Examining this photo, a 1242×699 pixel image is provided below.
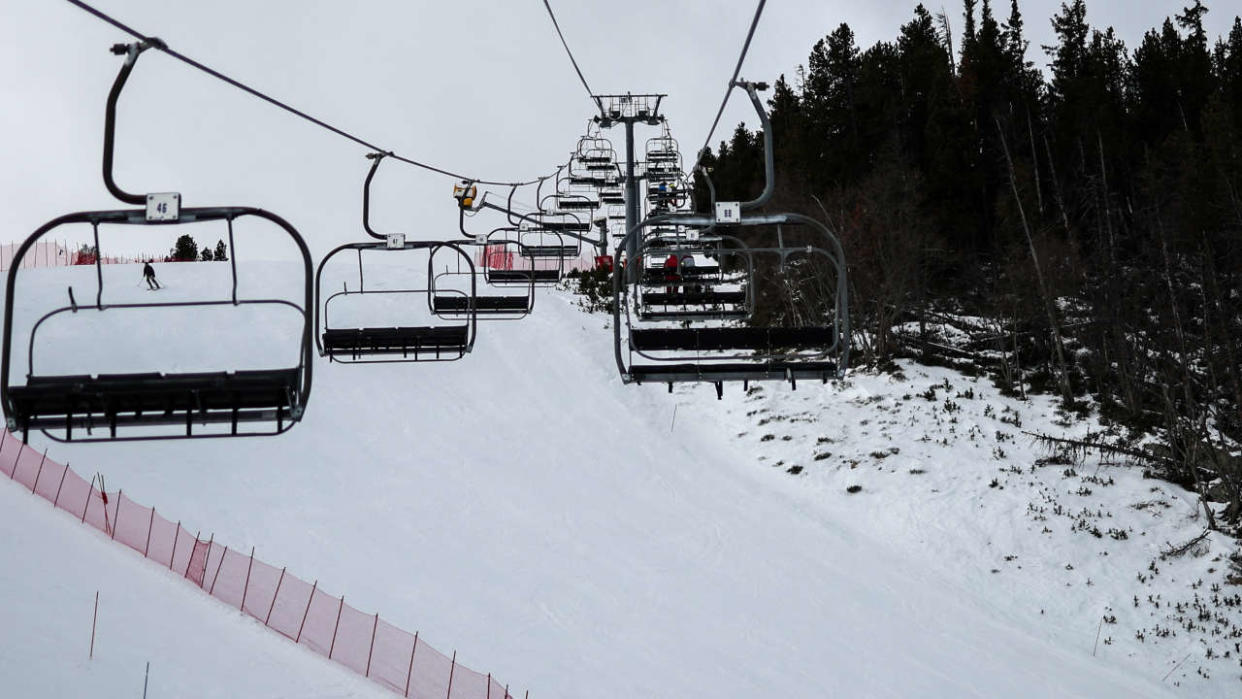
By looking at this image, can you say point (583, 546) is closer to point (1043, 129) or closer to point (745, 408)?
point (745, 408)

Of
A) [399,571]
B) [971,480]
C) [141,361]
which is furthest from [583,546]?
[141,361]

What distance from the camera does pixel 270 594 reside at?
55.8 ft

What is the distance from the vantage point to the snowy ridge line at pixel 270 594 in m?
14.2

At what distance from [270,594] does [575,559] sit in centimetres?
589

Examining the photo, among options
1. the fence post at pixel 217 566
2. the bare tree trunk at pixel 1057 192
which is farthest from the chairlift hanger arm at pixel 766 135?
the bare tree trunk at pixel 1057 192

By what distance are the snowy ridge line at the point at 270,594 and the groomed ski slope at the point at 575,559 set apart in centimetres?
39

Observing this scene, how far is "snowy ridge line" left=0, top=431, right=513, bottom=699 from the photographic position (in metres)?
14.2

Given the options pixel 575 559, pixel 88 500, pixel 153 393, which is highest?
pixel 153 393

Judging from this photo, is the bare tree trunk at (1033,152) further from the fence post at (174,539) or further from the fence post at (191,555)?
the fence post at (174,539)

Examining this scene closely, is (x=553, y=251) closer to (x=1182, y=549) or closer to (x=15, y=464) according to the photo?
(x=1182, y=549)

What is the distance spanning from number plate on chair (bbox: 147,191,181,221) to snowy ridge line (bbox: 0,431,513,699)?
975 cm

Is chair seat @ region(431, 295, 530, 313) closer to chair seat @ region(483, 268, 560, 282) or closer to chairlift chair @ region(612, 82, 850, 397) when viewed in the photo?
chair seat @ region(483, 268, 560, 282)

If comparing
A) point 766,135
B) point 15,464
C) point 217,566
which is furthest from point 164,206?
point 15,464

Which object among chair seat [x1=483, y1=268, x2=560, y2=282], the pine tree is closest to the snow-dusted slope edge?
chair seat [x1=483, y1=268, x2=560, y2=282]
